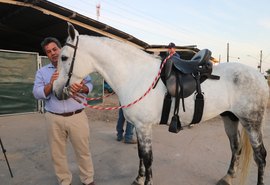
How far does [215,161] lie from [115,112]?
4578mm

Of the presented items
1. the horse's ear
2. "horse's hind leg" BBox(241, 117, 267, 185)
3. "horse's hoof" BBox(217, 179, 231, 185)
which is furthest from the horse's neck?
"horse's hoof" BBox(217, 179, 231, 185)

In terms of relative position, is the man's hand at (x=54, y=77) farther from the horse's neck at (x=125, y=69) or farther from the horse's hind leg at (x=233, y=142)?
the horse's hind leg at (x=233, y=142)

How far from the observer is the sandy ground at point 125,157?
3.38 m

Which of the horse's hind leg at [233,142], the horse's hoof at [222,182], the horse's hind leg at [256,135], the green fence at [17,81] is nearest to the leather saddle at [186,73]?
the horse's hind leg at [256,135]

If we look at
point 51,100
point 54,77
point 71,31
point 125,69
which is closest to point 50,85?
point 54,77

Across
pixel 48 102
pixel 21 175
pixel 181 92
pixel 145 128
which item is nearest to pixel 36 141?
pixel 21 175

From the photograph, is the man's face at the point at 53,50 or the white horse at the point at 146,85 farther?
the man's face at the point at 53,50

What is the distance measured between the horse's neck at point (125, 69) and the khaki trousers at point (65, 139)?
0.61 metres

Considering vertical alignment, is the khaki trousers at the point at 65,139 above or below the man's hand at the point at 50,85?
below

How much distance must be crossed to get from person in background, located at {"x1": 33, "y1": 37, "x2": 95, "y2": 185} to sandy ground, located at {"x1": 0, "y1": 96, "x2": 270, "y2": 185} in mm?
554

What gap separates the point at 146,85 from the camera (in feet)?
8.54

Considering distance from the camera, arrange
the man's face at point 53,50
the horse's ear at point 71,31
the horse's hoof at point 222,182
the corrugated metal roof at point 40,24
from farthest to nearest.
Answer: the corrugated metal roof at point 40,24, the horse's hoof at point 222,182, the man's face at point 53,50, the horse's ear at point 71,31

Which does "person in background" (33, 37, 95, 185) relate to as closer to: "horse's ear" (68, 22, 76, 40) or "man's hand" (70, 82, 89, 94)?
"man's hand" (70, 82, 89, 94)

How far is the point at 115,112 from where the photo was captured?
8133 millimetres
